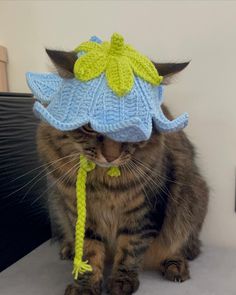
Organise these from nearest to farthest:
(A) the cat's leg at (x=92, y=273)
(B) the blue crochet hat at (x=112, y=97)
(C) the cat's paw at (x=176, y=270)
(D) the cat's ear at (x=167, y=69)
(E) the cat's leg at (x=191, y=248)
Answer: (B) the blue crochet hat at (x=112, y=97)
(D) the cat's ear at (x=167, y=69)
(A) the cat's leg at (x=92, y=273)
(C) the cat's paw at (x=176, y=270)
(E) the cat's leg at (x=191, y=248)

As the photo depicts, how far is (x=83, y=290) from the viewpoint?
916 mm

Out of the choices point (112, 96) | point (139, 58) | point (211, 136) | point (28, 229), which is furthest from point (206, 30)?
point (28, 229)

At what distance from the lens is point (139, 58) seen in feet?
2.53

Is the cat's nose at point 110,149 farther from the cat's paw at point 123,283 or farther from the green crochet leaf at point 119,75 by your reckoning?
the cat's paw at point 123,283

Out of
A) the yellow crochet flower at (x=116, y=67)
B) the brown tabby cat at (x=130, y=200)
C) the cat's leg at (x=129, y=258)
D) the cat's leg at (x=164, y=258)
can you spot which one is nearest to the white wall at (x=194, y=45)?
the brown tabby cat at (x=130, y=200)

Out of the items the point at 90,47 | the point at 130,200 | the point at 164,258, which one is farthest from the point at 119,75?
the point at 164,258

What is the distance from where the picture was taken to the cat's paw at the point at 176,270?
1.02m

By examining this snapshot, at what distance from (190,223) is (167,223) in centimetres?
8

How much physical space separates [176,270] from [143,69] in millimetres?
611

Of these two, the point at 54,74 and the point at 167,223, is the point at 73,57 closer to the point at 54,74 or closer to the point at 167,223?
the point at 54,74

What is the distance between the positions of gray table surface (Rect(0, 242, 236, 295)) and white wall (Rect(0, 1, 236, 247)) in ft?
0.55

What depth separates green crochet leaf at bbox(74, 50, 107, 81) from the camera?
727 mm

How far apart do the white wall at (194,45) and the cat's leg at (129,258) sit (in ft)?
1.25

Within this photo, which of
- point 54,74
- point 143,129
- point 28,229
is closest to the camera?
point 143,129
